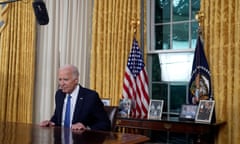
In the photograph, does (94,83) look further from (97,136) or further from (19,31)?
(97,136)

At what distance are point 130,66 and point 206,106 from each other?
119 cm

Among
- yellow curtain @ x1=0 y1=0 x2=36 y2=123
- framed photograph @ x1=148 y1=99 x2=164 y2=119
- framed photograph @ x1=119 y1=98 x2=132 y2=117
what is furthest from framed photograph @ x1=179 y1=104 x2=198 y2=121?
yellow curtain @ x1=0 y1=0 x2=36 y2=123

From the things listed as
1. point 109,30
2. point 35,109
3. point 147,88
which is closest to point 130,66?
point 147,88

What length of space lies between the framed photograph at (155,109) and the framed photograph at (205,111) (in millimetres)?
502

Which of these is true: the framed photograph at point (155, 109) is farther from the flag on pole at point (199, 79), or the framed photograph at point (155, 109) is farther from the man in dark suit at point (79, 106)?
the man in dark suit at point (79, 106)

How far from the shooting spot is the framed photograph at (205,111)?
3.71 metres

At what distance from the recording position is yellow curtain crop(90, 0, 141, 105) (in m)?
4.77

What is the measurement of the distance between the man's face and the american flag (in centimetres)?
160

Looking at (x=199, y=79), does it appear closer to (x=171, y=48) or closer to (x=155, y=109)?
(x=155, y=109)

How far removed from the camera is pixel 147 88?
4488mm

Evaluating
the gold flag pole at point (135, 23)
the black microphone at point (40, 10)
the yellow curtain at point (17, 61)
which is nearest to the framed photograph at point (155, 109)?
the gold flag pole at point (135, 23)

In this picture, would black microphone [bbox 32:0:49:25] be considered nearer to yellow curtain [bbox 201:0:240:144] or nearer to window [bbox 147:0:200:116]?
yellow curtain [bbox 201:0:240:144]

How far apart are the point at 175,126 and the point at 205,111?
14.7 inches

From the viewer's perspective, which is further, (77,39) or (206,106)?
(77,39)
